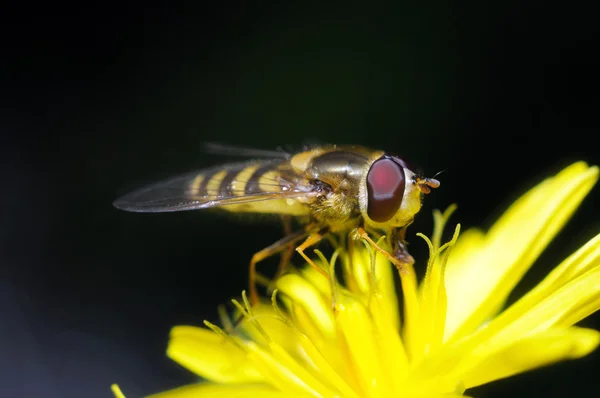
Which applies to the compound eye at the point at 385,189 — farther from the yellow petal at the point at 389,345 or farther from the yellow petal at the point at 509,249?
the yellow petal at the point at 509,249

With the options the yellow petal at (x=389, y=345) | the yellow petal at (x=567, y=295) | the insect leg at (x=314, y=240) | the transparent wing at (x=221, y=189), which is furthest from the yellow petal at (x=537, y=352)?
the transparent wing at (x=221, y=189)

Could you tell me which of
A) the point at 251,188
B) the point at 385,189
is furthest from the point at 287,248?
the point at 385,189

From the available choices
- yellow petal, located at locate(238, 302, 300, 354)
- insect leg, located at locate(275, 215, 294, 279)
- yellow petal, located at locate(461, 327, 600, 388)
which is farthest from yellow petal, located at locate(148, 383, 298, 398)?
yellow petal, located at locate(461, 327, 600, 388)

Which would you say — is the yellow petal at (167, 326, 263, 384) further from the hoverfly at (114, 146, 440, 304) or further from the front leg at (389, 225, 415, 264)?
the front leg at (389, 225, 415, 264)

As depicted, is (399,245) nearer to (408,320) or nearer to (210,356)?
(408,320)

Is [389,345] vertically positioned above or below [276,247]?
below

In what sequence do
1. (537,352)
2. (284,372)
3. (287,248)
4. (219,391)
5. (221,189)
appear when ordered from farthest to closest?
(287,248) → (221,189) → (219,391) → (284,372) → (537,352)

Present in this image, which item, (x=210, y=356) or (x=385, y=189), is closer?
(x=385, y=189)
